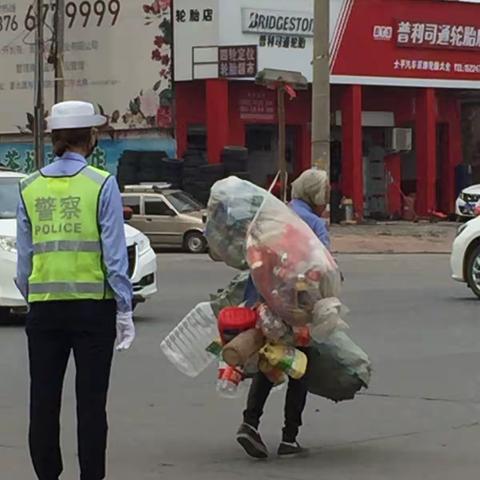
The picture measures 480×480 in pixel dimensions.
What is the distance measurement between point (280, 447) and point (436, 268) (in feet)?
50.9

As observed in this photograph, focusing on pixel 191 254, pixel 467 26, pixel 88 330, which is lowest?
pixel 191 254

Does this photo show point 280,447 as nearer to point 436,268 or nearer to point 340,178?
point 436,268

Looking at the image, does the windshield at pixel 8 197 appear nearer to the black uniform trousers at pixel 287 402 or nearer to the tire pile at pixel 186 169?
the black uniform trousers at pixel 287 402

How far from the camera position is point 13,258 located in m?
13.8

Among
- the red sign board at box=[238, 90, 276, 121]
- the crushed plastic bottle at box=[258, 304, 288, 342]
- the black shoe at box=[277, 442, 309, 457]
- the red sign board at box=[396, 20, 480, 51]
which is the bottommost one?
the black shoe at box=[277, 442, 309, 457]

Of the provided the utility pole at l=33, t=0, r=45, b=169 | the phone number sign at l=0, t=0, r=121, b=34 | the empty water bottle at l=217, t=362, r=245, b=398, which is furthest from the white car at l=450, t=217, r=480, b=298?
the phone number sign at l=0, t=0, r=121, b=34

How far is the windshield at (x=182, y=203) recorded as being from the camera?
2830 centimetres

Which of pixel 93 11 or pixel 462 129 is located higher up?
pixel 93 11

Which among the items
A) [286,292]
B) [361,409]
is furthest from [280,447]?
[361,409]

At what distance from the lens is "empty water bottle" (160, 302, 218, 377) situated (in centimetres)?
745

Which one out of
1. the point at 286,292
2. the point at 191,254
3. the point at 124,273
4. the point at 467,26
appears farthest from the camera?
the point at 467,26

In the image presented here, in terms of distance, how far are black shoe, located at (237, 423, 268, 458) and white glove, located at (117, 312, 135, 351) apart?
1.66m

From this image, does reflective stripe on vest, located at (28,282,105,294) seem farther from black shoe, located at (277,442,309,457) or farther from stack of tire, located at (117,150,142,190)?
stack of tire, located at (117,150,142,190)

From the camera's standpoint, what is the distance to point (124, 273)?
5.82 m
